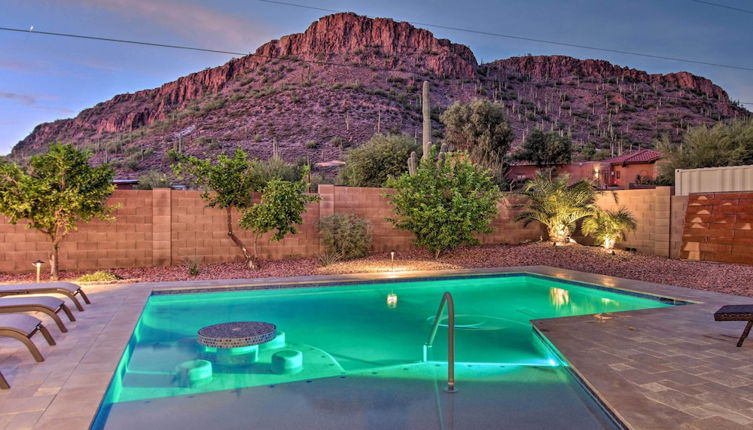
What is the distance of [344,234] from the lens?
11.7 m

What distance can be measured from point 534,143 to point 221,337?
95.2 feet

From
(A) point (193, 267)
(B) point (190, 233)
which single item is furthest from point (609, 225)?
(B) point (190, 233)

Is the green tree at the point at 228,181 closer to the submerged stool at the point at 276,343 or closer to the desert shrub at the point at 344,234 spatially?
the desert shrub at the point at 344,234

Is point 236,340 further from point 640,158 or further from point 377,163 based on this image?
point 640,158

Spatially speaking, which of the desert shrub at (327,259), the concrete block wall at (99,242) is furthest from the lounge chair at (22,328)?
the desert shrub at (327,259)

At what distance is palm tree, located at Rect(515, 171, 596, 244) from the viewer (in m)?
13.1

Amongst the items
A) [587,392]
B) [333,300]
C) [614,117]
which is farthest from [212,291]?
[614,117]

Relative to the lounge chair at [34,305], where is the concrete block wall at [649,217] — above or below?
above

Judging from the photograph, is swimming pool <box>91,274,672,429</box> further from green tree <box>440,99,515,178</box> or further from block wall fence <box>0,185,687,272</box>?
green tree <box>440,99,515,178</box>

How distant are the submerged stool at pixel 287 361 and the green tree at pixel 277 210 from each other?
4906mm

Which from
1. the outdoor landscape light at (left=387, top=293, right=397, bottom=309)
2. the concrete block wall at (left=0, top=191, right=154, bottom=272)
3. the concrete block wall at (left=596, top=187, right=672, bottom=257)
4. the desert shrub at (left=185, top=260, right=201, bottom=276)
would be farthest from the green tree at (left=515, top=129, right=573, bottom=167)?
the concrete block wall at (left=0, top=191, right=154, bottom=272)

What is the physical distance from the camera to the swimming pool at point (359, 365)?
147 inches

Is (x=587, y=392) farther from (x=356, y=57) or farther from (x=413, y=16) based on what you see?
(x=356, y=57)

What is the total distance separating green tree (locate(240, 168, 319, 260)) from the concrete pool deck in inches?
138
